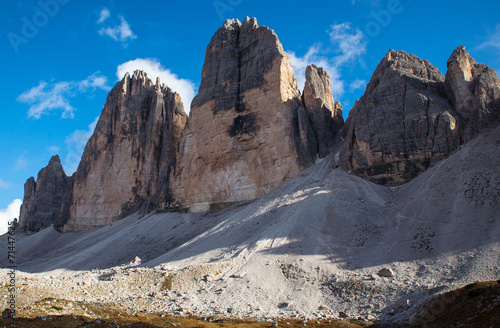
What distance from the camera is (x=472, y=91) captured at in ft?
104

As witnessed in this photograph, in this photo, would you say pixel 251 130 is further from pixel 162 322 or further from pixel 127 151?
pixel 162 322

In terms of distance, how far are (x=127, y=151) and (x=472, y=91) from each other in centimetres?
4630

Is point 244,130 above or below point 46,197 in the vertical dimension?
above

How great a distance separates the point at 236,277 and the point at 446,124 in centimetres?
2093

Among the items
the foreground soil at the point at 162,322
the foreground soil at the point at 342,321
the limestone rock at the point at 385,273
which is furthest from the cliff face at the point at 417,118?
the foreground soil at the point at 162,322

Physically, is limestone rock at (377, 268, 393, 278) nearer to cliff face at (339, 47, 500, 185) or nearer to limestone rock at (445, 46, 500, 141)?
cliff face at (339, 47, 500, 185)

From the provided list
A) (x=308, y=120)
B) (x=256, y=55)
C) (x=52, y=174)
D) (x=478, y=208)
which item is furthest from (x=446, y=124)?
(x=52, y=174)

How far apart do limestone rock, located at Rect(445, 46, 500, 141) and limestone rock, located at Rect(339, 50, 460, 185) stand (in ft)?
2.83

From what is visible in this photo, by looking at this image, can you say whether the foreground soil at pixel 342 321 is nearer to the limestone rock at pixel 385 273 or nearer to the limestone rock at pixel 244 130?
the limestone rock at pixel 385 273

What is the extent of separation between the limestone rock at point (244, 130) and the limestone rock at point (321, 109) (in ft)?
4.20

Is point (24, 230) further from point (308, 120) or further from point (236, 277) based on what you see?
point (236, 277)

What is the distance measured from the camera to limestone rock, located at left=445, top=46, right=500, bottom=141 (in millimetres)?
29953

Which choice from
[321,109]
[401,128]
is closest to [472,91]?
[401,128]

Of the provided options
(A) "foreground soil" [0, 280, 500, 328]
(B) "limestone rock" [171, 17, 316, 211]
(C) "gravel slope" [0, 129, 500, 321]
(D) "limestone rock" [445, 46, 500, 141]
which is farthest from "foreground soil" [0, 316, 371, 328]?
(B) "limestone rock" [171, 17, 316, 211]
